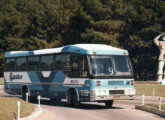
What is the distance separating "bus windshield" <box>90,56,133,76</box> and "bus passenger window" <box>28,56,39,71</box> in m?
6.26

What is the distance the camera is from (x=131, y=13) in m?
76.3

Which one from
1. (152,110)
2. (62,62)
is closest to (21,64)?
(62,62)

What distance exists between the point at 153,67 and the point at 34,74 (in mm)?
47777

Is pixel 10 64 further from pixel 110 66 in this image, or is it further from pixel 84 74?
pixel 110 66

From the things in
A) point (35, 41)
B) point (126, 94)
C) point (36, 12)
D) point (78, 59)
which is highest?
point (36, 12)

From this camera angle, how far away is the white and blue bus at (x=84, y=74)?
980 inches

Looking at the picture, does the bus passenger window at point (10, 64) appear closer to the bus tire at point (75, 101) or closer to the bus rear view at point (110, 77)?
the bus tire at point (75, 101)

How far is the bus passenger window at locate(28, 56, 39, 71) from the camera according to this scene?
30469 mm

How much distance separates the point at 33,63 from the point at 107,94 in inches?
305

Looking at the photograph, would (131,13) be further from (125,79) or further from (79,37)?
(125,79)

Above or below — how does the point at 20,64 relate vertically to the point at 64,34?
below

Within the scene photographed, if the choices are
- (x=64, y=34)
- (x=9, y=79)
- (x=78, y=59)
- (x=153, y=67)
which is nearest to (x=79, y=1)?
(x=64, y=34)

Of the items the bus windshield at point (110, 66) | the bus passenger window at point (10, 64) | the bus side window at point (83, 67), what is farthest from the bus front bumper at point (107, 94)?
the bus passenger window at point (10, 64)

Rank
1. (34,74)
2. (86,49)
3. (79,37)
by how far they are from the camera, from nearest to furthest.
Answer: (86,49)
(34,74)
(79,37)
